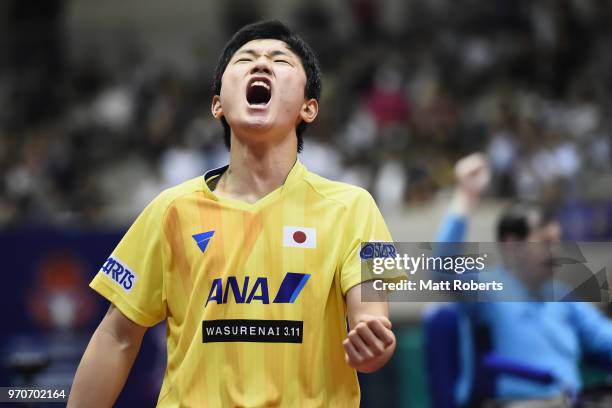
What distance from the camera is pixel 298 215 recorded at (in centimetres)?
330

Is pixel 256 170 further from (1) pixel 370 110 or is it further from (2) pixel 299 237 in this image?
(1) pixel 370 110

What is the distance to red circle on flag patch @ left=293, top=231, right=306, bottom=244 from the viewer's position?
325cm

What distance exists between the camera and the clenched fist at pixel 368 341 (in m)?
2.85

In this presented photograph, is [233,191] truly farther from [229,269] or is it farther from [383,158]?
[383,158]

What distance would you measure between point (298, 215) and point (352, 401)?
57 cm

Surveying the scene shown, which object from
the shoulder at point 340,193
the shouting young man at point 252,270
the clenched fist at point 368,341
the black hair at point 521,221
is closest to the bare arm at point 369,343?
the clenched fist at point 368,341

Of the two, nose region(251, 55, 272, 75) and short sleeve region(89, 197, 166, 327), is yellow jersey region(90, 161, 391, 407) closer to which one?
short sleeve region(89, 197, 166, 327)

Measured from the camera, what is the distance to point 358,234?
3.26m

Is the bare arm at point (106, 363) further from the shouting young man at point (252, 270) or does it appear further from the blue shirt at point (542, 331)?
the blue shirt at point (542, 331)

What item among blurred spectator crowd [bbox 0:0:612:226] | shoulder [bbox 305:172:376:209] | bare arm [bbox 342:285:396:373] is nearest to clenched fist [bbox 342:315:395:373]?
bare arm [bbox 342:285:396:373]

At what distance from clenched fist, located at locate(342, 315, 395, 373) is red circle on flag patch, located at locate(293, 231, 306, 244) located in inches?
17.4

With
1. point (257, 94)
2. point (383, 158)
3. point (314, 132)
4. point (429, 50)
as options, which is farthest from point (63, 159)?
point (257, 94)

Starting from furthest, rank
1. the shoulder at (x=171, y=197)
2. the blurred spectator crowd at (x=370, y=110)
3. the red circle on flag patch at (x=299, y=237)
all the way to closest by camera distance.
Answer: the blurred spectator crowd at (x=370, y=110), the shoulder at (x=171, y=197), the red circle on flag patch at (x=299, y=237)

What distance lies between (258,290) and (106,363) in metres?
0.53
